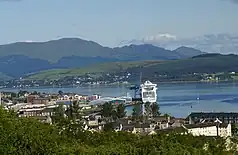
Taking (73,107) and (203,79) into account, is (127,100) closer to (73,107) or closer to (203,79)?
(73,107)

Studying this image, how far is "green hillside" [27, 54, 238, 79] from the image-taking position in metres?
113

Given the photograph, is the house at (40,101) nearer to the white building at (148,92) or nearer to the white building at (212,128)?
the white building at (148,92)

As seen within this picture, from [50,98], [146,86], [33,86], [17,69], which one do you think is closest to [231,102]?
[146,86]

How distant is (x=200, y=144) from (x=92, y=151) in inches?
168

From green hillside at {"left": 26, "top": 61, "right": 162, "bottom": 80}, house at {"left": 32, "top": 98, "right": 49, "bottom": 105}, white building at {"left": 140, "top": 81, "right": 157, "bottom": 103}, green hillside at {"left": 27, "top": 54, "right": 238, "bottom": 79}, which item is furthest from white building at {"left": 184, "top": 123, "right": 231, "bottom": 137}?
green hillside at {"left": 26, "top": 61, "right": 162, "bottom": 80}

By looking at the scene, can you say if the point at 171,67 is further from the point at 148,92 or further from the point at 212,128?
the point at 212,128

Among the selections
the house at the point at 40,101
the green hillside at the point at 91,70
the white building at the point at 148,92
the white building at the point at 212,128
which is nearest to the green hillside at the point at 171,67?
the green hillside at the point at 91,70

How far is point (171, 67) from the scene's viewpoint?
118625 mm

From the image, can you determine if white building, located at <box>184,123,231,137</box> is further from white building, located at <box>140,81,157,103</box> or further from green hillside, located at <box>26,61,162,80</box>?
green hillside, located at <box>26,61,162,80</box>

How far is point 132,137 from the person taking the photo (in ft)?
50.3

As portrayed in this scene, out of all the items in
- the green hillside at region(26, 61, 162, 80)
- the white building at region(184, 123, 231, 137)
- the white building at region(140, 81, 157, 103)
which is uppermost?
the green hillside at region(26, 61, 162, 80)

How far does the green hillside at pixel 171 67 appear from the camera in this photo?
11262cm

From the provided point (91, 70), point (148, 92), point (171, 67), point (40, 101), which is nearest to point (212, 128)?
point (40, 101)

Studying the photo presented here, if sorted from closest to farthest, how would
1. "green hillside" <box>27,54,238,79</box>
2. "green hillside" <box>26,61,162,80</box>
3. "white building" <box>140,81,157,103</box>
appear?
"white building" <box>140,81,157,103</box> < "green hillside" <box>27,54,238,79</box> < "green hillside" <box>26,61,162,80</box>
